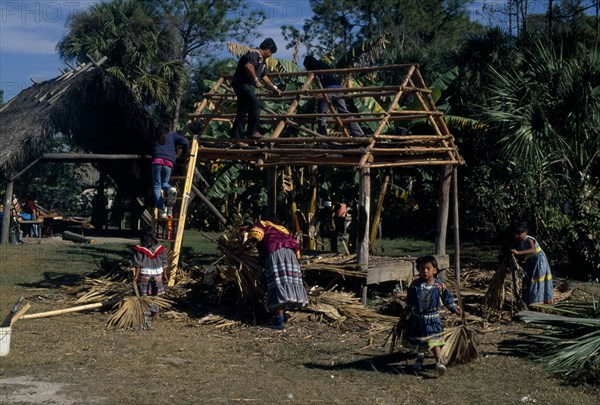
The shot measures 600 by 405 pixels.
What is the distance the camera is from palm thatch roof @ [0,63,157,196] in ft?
58.2

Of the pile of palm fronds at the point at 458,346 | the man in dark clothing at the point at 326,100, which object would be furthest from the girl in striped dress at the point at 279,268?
the man in dark clothing at the point at 326,100

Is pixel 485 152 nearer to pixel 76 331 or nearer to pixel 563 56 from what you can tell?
pixel 563 56

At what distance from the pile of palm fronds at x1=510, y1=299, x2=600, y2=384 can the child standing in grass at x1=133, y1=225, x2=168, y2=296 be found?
4.58m

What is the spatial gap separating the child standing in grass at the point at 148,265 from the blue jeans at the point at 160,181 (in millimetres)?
1466

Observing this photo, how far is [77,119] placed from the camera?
19031 millimetres

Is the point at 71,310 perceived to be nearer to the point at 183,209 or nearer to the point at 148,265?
the point at 148,265

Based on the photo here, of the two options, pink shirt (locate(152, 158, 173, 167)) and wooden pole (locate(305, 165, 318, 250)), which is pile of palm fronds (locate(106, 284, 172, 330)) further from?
wooden pole (locate(305, 165, 318, 250))

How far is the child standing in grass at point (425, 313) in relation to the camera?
8.25 meters

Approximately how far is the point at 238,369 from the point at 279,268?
2288 millimetres

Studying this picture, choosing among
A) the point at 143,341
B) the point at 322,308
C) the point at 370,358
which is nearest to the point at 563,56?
the point at 322,308

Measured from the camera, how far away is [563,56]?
53.2ft

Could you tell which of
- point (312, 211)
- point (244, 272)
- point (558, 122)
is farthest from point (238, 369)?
point (558, 122)

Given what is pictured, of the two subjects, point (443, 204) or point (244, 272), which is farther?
point (443, 204)

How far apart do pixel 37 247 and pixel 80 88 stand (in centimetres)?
379
